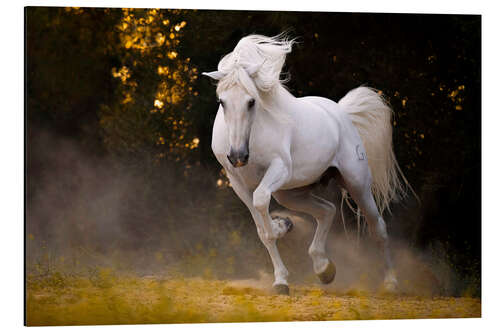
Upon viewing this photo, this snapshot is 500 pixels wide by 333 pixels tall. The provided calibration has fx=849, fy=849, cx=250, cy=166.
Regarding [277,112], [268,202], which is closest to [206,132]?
[277,112]

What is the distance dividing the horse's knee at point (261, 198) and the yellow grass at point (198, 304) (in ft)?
2.70

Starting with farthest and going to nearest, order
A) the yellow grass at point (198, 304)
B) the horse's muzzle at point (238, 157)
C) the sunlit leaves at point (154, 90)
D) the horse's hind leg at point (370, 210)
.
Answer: the sunlit leaves at point (154, 90), the horse's hind leg at point (370, 210), the yellow grass at point (198, 304), the horse's muzzle at point (238, 157)

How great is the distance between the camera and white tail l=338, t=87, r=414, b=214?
714 cm

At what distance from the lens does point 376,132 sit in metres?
7.18

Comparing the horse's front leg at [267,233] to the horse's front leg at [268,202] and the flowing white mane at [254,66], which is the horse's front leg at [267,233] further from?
the flowing white mane at [254,66]

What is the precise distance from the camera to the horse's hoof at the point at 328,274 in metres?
6.86

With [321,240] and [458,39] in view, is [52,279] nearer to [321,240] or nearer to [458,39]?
[321,240]

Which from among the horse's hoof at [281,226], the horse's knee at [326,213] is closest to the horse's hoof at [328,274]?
the horse's knee at [326,213]

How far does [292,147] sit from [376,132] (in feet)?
3.42

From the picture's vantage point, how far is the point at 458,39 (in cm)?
716

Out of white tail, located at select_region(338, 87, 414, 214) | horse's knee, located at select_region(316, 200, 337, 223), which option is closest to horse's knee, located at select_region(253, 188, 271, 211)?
horse's knee, located at select_region(316, 200, 337, 223)

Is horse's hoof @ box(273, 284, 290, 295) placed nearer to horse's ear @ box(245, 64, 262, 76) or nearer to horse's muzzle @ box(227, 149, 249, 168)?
horse's muzzle @ box(227, 149, 249, 168)

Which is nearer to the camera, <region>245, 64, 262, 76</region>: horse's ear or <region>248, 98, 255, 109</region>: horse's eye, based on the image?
<region>248, 98, 255, 109</region>: horse's eye

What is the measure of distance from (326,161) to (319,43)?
119 cm
